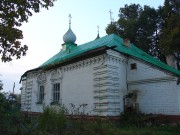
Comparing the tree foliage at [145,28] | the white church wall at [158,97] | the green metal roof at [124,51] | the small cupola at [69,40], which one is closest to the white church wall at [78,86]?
the green metal roof at [124,51]

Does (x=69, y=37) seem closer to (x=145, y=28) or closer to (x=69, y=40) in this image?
(x=69, y=40)

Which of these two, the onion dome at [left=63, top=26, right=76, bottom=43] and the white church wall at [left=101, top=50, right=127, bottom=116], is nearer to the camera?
the white church wall at [left=101, top=50, right=127, bottom=116]

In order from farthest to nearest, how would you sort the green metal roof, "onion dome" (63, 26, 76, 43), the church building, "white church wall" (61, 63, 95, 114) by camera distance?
"onion dome" (63, 26, 76, 43), the green metal roof, "white church wall" (61, 63, 95, 114), the church building

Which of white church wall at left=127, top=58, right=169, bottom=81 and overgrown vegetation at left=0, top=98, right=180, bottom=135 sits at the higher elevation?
white church wall at left=127, top=58, right=169, bottom=81

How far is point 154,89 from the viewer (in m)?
13.9

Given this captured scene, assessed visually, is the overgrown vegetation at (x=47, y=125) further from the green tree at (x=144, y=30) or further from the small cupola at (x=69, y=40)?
the green tree at (x=144, y=30)

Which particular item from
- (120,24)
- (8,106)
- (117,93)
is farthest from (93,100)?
(120,24)

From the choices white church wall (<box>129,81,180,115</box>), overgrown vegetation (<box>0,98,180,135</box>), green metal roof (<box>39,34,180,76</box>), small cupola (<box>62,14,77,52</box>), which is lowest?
overgrown vegetation (<box>0,98,180,135</box>)

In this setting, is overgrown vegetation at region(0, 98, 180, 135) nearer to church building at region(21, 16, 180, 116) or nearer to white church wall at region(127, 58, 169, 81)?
church building at region(21, 16, 180, 116)

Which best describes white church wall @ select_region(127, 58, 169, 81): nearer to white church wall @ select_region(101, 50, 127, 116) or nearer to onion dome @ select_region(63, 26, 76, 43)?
white church wall @ select_region(101, 50, 127, 116)

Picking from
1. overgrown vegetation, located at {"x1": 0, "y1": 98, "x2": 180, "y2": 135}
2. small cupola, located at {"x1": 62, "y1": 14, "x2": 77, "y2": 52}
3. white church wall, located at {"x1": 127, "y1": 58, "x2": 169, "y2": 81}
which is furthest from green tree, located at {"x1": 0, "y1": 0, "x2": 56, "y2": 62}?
small cupola, located at {"x1": 62, "y1": 14, "x2": 77, "y2": 52}

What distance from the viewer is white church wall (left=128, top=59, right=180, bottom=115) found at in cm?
1301

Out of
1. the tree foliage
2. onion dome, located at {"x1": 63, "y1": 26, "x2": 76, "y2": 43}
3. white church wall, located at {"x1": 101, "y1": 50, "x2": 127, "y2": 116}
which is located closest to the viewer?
white church wall, located at {"x1": 101, "y1": 50, "x2": 127, "y2": 116}

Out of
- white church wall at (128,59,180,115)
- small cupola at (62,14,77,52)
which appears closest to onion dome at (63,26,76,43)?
small cupola at (62,14,77,52)
